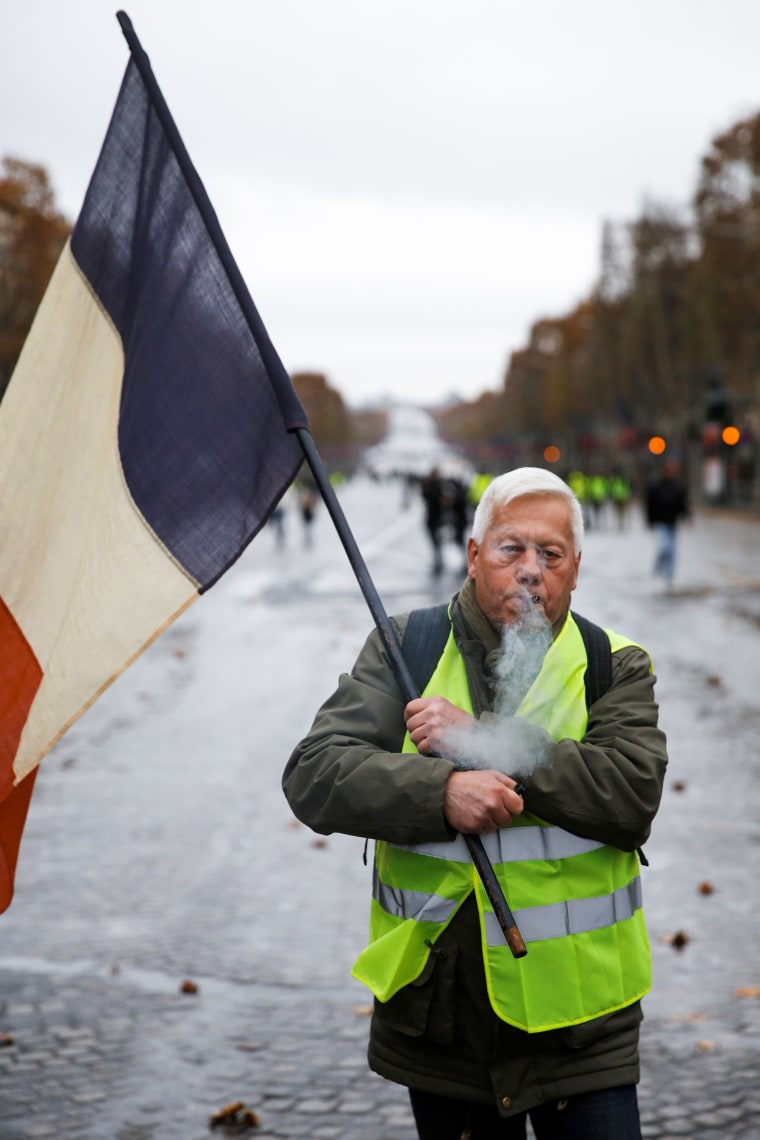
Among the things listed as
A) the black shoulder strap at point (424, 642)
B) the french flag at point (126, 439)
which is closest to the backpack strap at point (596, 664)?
the black shoulder strap at point (424, 642)

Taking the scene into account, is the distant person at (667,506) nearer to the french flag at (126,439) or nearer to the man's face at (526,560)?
the french flag at (126,439)

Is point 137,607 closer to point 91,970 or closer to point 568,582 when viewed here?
point 568,582

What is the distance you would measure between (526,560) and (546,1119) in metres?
1.03

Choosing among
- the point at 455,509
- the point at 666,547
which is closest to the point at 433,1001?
the point at 666,547

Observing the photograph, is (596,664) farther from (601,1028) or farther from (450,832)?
(601,1028)

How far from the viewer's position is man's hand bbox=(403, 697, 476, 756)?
8.92 ft

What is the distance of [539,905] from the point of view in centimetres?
279

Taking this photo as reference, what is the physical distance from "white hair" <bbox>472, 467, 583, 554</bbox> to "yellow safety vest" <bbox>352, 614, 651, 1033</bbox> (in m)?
0.21

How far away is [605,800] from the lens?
273 cm

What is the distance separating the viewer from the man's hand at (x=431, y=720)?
2.72 m

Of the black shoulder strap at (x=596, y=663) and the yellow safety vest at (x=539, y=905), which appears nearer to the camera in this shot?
the yellow safety vest at (x=539, y=905)

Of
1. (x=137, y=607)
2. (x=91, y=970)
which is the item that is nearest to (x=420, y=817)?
(x=137, y=607)

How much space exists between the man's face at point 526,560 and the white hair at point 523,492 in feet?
0.04

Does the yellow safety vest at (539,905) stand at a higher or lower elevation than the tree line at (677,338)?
lower
